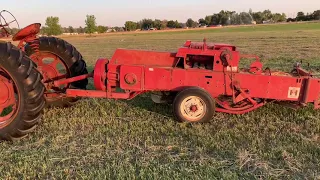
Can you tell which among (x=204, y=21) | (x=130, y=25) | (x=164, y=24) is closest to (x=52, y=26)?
(x=130, y=25)

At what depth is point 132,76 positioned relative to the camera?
5277 mm

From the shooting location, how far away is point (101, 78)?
545 centimetres

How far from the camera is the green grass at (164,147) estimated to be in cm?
361

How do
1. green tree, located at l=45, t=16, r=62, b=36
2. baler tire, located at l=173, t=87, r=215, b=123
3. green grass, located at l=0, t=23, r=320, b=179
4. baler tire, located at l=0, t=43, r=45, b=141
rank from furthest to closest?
green tree, located at l=45, t=16, r=62, b=36 < baler tire, located at l=173, t=87, r=215, b=123 < baler tire, located at l=0, t=43, r=45, b=141 < green grass, located at l=0, t=23, r=320, b=179

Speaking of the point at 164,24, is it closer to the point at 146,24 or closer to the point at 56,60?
Answer: the point at 146,24

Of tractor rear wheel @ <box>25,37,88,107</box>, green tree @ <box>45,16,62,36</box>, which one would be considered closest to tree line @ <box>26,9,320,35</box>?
green tree @ <box>45,16,62,36</box>

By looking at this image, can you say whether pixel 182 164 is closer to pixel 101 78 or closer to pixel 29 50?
pixel 101 78

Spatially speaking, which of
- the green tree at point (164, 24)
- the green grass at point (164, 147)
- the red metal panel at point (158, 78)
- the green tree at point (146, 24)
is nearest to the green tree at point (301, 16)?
the green tree at point (164, 24)

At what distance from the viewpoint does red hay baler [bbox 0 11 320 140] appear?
177 inches

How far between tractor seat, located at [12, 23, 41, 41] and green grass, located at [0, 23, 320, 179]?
1437 millimetres

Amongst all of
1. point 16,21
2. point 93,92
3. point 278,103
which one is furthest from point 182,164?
point 16,21

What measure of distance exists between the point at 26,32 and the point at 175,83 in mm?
2558

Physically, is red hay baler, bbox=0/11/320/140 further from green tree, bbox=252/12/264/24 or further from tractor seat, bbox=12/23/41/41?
green tree, bbox=252/12/264/24

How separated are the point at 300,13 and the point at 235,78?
121m
